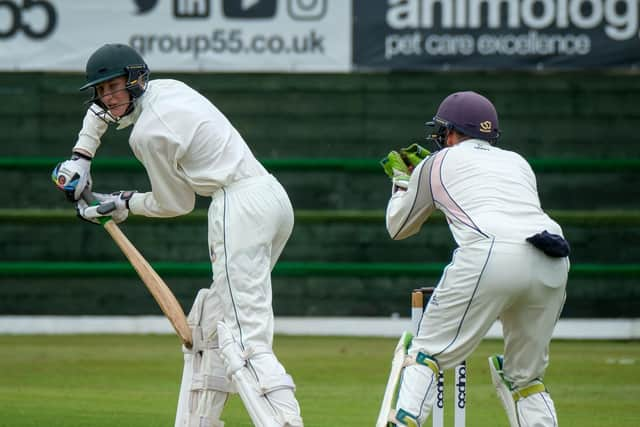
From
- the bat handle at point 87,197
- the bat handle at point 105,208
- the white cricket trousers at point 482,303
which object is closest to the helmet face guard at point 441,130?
the white cricket trousers at point 482,303

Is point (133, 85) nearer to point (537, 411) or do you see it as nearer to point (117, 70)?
point (117, 70)

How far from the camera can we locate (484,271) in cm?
504

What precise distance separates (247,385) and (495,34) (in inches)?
304

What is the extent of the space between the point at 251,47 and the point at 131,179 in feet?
5.81

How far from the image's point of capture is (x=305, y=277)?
12.1 m

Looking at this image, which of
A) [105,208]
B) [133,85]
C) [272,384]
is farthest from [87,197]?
[272,384]

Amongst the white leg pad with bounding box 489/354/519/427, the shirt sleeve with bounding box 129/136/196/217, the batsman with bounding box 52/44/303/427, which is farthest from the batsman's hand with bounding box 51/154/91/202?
the white leg pad with bounding box 489/354/519/427

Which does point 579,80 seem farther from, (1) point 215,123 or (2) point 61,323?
(1) point 215,123

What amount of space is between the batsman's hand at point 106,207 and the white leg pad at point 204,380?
2.13 ft

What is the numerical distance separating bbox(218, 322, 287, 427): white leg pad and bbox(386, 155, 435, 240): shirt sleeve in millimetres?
891

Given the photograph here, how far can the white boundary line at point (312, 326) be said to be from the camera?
39.9ft

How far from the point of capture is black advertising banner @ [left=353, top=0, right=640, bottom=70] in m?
12.3

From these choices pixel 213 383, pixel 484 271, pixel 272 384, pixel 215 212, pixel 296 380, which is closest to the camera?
pixel 484 271

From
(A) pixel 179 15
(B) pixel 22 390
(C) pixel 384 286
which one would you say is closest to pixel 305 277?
(C) pixel 384 286
